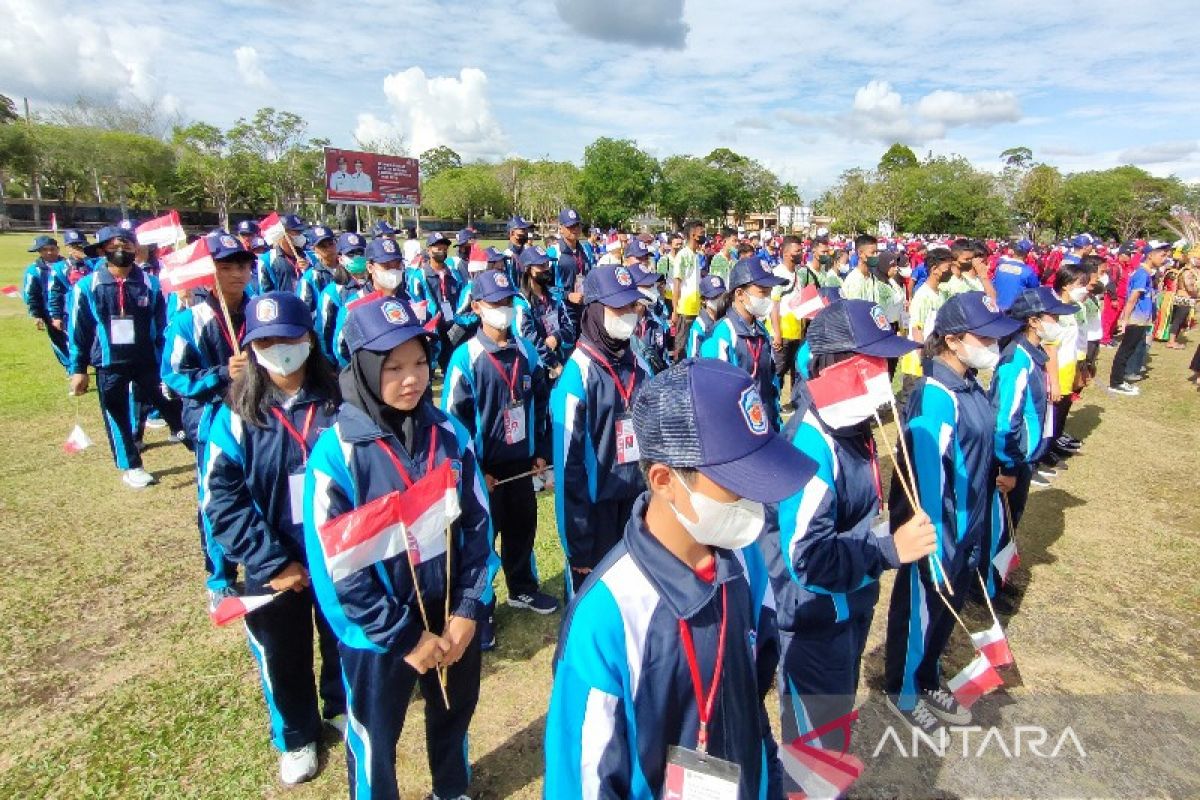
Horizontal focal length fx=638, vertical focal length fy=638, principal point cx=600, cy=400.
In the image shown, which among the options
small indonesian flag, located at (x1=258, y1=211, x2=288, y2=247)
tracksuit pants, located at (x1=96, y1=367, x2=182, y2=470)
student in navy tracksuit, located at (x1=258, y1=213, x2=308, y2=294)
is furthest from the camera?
student in navy tracksuit, located at (x1=258, y1=213, x2=308, y2=294)

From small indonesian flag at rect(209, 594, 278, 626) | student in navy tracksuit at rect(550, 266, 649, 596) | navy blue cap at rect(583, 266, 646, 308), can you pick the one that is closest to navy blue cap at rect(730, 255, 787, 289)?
navy blue cap at rect(583, 266, 646, 308)

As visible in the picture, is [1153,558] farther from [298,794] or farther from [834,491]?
[298,794]

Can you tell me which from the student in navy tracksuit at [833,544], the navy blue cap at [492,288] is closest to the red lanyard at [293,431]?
the navy blue cap at [492,288]

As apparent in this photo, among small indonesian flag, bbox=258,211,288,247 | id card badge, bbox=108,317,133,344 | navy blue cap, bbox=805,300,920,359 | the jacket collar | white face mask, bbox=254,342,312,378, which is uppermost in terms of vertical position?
small indonesian flag, bbox=258,211,288,247

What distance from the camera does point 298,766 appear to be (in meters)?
3.13

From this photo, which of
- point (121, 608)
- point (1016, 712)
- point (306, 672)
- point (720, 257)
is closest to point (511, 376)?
point (306, 672)

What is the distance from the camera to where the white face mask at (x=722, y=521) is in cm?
157

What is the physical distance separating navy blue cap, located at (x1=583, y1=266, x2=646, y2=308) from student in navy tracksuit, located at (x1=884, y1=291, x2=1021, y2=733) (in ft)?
5.45

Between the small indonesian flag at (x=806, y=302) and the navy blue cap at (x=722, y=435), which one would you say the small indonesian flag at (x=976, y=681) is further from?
the small indonesian flag at (x=806, y=302)

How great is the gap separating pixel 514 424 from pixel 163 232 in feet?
10.6

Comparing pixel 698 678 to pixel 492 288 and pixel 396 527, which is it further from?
pixel 492 288

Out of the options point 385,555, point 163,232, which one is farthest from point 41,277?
point 385,555

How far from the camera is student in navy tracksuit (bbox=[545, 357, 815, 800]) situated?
4.91 feet

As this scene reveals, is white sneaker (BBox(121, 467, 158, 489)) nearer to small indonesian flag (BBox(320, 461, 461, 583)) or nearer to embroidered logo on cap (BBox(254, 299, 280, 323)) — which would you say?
embroidered logo on cap (BBox(254, 299, 280, 323))
